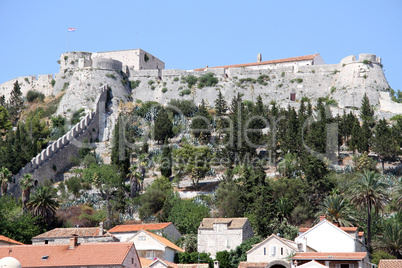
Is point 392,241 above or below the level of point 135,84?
below

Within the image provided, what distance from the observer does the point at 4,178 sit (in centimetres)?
7512

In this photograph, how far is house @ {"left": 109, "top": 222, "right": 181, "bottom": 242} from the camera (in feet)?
208

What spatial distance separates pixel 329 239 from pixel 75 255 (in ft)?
64.9

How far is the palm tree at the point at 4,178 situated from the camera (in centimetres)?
7438

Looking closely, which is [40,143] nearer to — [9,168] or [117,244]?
[9,168]

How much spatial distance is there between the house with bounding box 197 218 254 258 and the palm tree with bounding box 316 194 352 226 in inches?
299

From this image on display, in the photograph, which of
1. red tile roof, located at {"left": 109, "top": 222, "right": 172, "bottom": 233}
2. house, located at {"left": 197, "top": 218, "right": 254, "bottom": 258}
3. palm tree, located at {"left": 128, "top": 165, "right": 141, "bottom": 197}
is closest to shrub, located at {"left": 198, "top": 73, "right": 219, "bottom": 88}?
palm tree, located at {"left": 128, "top": 165, "right": 141, "bottom": 197}

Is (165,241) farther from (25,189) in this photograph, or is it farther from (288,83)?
(288,83)

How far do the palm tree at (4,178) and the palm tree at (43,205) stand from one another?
24.7 ft

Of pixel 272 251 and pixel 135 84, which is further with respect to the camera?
pixel 135 84

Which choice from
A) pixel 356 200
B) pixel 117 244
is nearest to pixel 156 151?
pixel 356 200

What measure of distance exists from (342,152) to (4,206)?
4022 cm

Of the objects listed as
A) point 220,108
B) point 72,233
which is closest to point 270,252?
point 72,233

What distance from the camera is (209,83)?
4274 inches
